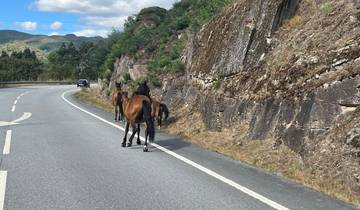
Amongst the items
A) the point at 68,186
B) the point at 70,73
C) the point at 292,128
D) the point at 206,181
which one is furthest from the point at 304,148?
the point at 70,73

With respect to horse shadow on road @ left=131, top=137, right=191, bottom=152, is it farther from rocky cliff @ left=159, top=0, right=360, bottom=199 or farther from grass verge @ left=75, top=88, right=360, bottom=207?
rocky cliff @ left=159, top=0, right=360, bottom=199

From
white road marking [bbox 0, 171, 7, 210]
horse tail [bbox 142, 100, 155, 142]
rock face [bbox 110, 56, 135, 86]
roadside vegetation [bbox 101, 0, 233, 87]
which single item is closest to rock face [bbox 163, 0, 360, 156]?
horse tail [bbox 142, 100, 155, 142]

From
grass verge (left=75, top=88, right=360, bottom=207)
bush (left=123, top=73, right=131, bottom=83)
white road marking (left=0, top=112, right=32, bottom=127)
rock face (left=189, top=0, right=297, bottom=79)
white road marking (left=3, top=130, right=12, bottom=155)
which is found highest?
rock face (left=189, top=0, right=297, bottom=79)

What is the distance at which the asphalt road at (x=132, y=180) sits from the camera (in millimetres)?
6504

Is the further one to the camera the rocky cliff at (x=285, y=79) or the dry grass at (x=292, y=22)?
the dry grass at (x=292, y=22)

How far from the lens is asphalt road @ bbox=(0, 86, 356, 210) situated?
6.50 metres

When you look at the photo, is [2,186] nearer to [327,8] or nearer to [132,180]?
[132,180]

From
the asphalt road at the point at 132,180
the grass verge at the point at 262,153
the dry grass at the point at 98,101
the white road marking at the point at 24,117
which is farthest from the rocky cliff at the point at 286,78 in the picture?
the dry grass at the point at 98,101

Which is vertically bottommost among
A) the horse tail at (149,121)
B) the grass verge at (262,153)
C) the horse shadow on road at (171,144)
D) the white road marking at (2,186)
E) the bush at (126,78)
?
the white road marking at (2,186)

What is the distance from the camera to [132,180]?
792 cm

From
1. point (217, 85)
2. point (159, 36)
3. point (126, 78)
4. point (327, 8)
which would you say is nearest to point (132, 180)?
point (327, 8)

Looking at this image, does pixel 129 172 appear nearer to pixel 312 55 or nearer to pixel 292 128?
pixel 292 128

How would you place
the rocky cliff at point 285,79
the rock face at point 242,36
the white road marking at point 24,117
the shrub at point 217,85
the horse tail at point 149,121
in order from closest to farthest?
1. the rocky cliff at point 285,79
2. the horse tail at point 149,121
3. the rock face at point 242,36
4. the shrub at point 217,85
5. the white road marking at point 24,117

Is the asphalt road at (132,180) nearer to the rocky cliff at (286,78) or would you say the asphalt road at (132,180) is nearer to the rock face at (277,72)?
the rocky cliff at (286,78)
